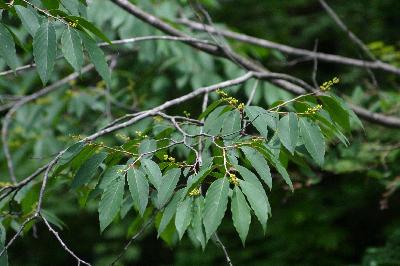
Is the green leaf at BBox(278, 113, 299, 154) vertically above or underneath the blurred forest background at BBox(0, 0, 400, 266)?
above

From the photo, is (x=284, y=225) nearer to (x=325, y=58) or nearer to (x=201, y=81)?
(x=201, y=81)

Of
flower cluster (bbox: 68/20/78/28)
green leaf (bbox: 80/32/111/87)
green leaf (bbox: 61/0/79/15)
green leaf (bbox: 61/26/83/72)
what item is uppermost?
green leaf (bbox: 61/0/79/15)

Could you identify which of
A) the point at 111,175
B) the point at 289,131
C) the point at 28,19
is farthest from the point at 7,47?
the point at 289,131

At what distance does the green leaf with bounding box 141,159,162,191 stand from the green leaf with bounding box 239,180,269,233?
26 centimetres

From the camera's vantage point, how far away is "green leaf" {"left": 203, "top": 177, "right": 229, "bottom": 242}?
1498 millimetres

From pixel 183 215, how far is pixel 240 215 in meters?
0.17

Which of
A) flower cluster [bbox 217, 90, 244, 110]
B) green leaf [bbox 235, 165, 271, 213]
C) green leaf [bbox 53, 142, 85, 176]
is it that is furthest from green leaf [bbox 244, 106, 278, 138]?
green leaf [bbox 53, 142, 85, 176]

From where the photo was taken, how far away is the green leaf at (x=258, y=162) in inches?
65.4

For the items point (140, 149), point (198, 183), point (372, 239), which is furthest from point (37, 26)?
point (372, 239)

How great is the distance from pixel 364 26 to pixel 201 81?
248 cm

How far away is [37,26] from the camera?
181cm

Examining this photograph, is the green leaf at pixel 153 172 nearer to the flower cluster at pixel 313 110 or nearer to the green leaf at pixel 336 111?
the flower cluster at pixel 313 110

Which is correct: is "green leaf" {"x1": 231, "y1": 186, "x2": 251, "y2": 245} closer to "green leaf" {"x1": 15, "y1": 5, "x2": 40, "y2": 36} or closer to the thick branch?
"green leaf" {"x1": 15, "y1": 5, "x2": 40, "y2": 36}

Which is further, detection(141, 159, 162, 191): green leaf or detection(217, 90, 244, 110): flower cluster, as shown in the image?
detection(217, 90, 244, 110): flower cluster
